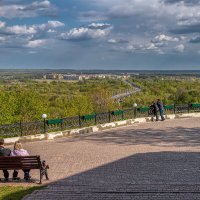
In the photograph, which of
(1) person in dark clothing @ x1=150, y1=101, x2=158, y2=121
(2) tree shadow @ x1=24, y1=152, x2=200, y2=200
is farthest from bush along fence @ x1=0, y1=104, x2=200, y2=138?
(2) tree shadow @ x1=24, y1=152, x2=200, y2=200

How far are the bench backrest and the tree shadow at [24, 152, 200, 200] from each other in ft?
2.82

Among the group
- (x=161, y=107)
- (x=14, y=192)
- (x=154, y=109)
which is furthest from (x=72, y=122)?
(x=14, y=192)

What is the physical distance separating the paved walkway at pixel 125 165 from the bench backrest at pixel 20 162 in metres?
0.71

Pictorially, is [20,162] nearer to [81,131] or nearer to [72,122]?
[81,131]

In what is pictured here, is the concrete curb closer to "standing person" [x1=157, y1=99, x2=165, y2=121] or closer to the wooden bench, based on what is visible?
"standing person" [x1=157, y1=99, x2=165, y2=121]

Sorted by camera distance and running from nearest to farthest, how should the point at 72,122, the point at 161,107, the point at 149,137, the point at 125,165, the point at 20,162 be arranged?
the point at 20,162 → the point at 125,165 → the point at 149,137 → the point at 72,122 → the point at 161,107

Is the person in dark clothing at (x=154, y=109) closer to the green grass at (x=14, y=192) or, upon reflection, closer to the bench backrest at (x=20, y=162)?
the bench backrest at (x=20, y=162)

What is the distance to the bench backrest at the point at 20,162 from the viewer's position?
11.4 meters

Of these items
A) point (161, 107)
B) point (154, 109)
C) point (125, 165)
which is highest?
point (161, 107)

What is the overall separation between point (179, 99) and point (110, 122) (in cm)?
4198

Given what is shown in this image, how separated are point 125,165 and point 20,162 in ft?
11.7

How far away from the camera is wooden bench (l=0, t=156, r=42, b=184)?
1143 cm

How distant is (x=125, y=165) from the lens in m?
13.3

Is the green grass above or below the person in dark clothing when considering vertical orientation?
below
